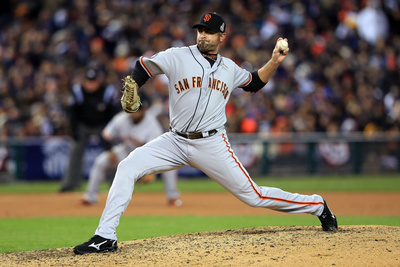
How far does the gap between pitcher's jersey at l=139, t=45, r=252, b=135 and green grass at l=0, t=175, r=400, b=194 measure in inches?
293

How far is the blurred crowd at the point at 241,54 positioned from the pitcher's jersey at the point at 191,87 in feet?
33.8

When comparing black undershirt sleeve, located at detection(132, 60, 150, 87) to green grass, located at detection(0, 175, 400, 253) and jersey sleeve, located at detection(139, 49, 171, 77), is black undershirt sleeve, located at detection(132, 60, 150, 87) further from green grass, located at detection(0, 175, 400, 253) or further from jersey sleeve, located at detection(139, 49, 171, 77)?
green grass, located at detection(0, 175, 400, 253)

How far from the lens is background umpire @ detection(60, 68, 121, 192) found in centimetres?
1232

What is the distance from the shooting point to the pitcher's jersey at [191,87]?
588 cm

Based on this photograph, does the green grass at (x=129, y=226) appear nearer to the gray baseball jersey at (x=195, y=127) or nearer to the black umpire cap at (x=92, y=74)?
the gray baseball jersey at (x=195, y=127)

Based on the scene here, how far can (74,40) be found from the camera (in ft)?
62.5

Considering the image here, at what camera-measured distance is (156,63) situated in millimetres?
5863

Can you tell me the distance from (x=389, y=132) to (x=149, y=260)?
12820 millimetres

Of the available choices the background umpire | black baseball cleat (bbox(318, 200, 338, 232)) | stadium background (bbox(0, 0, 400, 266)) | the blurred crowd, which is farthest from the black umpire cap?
black baseball cleat (bbox(318, 200, 338, 232))

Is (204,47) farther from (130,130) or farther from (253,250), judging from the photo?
(130,130)

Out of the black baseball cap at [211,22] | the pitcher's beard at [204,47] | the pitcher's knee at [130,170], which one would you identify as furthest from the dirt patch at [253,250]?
the black baseball cap at [211,22]

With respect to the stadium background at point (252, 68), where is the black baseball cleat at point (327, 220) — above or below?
below

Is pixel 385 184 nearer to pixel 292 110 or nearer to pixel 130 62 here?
pixel 292 110

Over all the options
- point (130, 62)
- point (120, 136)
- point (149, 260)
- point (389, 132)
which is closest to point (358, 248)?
point (149, 260)
